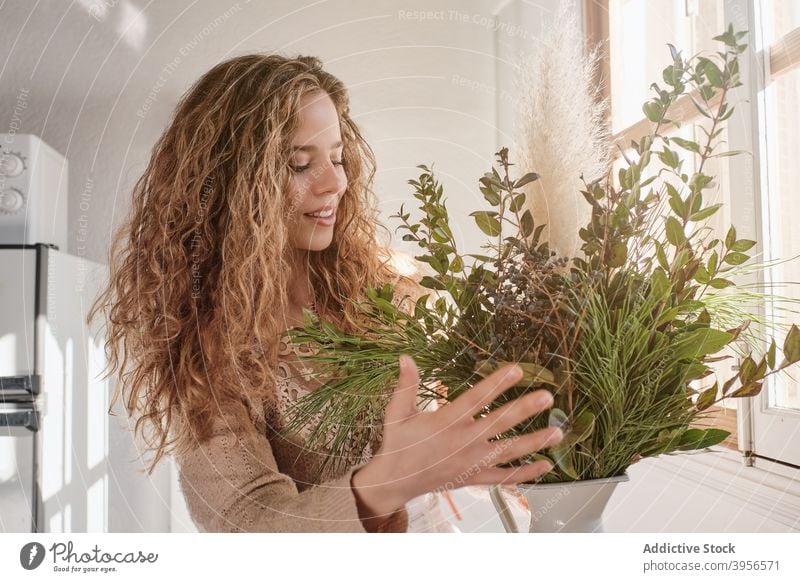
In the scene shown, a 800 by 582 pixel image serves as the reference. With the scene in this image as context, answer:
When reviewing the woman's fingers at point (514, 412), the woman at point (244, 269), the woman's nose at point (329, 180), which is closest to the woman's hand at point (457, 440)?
the woman's fingers at point (514, 412)

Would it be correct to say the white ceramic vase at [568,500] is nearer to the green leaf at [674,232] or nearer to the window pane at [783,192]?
the green leaf at [674,232]

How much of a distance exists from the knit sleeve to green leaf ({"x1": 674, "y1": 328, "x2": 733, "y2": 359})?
0.24 meters

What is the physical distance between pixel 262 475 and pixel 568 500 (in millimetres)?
224

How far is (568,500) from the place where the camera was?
1.26 feet

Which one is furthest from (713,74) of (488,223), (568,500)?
(568,500)

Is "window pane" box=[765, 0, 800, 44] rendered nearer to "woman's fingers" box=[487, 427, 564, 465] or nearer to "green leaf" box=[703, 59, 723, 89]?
"green leaf" box=[703, 59, 723, 89]

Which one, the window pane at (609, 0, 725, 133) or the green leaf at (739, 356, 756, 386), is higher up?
the window pane at (609, 0, 725, 133)

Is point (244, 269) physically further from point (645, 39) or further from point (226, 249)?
point (645, 39)

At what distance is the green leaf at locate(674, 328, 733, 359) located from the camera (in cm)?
37

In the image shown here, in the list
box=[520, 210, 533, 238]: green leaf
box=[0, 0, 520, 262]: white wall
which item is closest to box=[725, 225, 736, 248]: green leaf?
box=[520, 210, 533, 238]: green leaf

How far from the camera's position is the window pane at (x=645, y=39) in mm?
585
